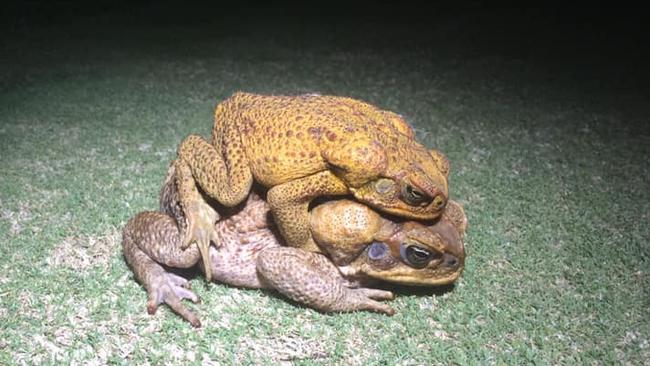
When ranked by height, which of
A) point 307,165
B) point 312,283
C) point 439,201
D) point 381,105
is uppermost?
point 307,165

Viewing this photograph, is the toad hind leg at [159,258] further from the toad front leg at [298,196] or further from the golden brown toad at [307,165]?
the toad front leg at [298,196]

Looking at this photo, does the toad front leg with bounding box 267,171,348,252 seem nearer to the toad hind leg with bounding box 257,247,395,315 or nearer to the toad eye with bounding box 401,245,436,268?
the toad hind leg with bounding box 257,247,395,315

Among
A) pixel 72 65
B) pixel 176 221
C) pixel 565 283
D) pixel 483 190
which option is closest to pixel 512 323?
pixel 565 283

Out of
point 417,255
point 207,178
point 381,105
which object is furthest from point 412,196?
point 381,105

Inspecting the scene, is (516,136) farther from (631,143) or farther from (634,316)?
(634,316)

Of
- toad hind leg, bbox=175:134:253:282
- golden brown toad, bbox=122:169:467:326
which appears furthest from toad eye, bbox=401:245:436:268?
toad hind leg, bbox=175:134:253:282

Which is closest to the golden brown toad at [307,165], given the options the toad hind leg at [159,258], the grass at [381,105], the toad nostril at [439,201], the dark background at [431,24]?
the toad nostril at [439,201]

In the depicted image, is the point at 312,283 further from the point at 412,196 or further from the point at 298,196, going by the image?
the point at 412,196
